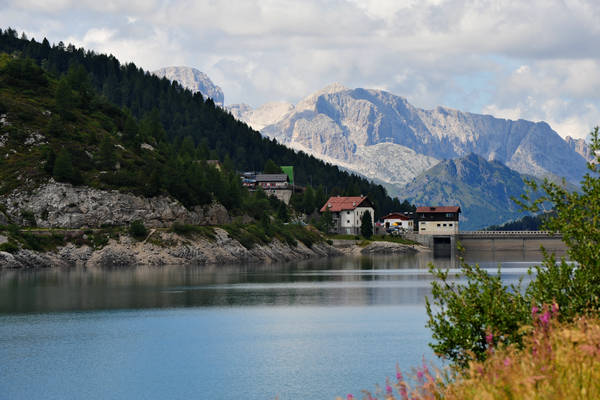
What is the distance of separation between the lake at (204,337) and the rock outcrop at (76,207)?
45060mm

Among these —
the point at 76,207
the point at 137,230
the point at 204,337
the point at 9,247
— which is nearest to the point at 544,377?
the point at 204,337

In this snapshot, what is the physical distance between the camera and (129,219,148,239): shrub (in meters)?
161

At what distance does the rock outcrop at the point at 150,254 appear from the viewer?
478 feet

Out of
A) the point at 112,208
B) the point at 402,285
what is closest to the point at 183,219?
the point at 112,208

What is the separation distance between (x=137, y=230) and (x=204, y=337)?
100950mm

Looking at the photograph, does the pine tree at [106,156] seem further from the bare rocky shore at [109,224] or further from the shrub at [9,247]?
the shrub at [9,247]

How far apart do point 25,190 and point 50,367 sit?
4848 inches

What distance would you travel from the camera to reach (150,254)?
161 m

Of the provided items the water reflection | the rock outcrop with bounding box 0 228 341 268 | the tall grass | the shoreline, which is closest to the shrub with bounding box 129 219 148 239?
the shoreline

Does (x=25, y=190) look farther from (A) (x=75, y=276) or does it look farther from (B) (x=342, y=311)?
(B) (x=342, y=311)

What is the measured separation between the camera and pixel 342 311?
82312mm

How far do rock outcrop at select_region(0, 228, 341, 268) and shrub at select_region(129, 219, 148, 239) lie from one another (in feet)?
4.25

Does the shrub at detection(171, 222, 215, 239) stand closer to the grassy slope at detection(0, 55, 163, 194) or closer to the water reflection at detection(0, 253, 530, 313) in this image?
the grassy slope at detection(0, 55, 163, 194)

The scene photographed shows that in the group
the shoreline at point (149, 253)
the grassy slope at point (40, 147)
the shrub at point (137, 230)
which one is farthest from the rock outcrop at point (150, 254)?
the grassy slope at point (40, 147)
